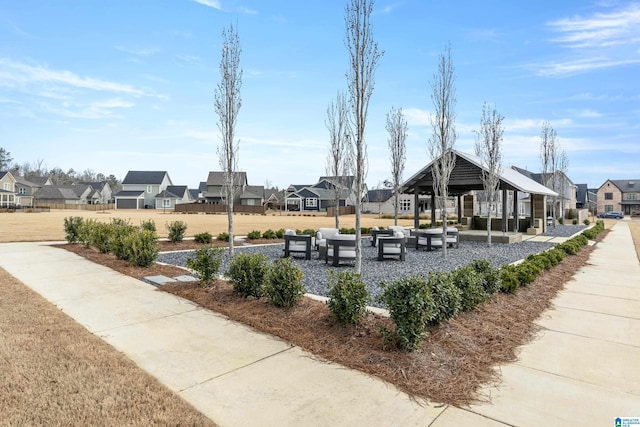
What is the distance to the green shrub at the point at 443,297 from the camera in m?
4.36

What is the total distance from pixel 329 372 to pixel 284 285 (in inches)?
77.9

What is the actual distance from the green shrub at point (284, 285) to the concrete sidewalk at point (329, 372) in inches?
29.5

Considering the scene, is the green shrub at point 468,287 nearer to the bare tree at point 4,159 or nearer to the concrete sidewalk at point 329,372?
the concrete sidewalk at point 329,372

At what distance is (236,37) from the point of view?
33.7 ft

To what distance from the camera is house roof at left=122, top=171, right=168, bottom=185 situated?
71938 mm

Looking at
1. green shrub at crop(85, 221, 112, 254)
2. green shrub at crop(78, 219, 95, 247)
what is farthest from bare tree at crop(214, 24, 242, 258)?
green shrub at crop(78, 219, 95, 247)

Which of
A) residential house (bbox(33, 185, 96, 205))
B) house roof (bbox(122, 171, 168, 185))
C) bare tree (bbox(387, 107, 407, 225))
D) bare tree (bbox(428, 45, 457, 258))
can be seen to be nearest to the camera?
bare tree (bbox(428, 45, 457, 258))

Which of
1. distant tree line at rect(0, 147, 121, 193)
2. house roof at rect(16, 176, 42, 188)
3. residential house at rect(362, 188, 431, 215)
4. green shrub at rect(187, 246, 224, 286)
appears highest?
distant tree line at rect(0, 147, 121, 193)

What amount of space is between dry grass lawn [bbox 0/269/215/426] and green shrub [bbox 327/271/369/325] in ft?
7.13

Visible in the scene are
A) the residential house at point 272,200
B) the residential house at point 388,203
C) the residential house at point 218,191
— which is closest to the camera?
the residential house at point 388,203

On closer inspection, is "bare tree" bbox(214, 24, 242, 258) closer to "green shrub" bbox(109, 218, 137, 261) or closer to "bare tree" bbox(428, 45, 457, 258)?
"green shrub" bbox(109, 218, 137, 261)

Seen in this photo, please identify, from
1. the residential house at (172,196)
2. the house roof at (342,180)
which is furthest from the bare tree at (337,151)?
the residential house at (172,196)

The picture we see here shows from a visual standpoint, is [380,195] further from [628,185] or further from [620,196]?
[628,185]

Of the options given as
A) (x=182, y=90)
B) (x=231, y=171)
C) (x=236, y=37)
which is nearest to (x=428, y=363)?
(x=231, y=171)
